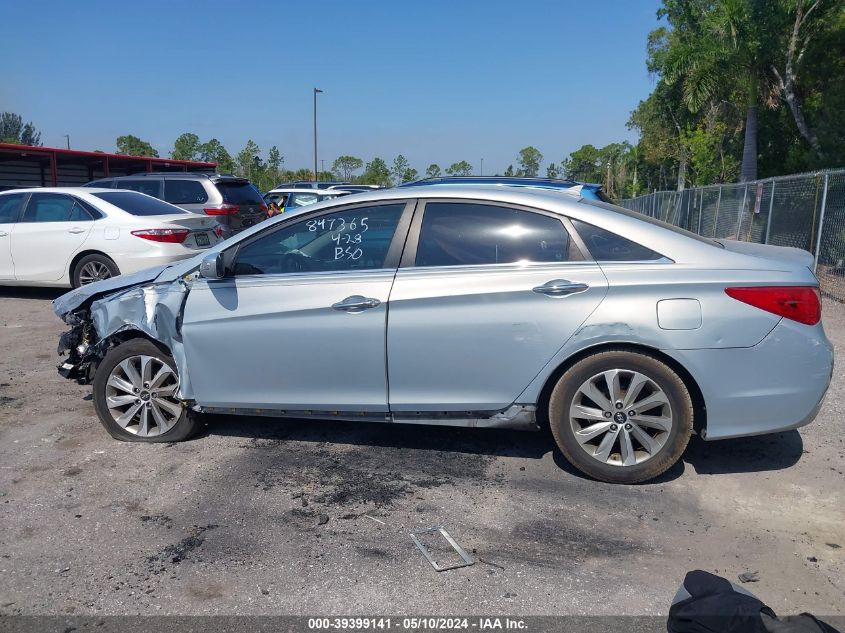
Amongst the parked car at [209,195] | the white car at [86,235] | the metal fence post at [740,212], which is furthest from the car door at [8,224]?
the metal fence post at [740,212]

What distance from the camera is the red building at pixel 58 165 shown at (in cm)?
2688

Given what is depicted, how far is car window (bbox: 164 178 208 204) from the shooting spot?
13.0m

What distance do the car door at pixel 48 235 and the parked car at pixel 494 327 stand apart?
222 inches

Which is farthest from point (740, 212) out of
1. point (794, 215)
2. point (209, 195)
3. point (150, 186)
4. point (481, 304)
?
point (481, 304)

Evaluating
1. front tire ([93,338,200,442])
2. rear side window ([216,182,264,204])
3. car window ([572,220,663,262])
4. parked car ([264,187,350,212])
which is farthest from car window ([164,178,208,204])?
car window ([572,220,663,262])

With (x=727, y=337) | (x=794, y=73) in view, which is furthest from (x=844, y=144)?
(x=727, y=337)

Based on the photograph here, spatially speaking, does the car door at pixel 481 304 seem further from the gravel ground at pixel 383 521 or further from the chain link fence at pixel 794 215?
the chain link fence at pixel 794 215

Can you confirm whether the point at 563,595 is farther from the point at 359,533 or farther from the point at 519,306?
the point at 519,306

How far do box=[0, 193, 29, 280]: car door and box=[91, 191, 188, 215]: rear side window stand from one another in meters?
1.22

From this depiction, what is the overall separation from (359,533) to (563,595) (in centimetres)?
109

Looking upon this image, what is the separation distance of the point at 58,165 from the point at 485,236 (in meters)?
30.5

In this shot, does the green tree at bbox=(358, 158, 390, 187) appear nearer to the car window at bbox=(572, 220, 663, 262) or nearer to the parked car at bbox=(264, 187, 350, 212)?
the parked car at bbox=(264, 187, 350, 212)

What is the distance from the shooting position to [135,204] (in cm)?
998

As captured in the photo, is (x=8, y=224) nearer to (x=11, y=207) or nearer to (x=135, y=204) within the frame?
(x=11, y=207)
